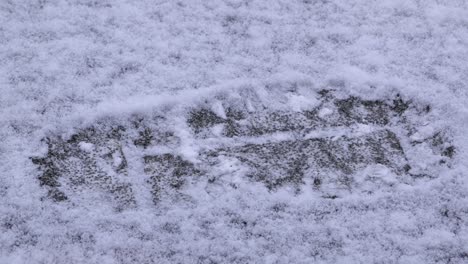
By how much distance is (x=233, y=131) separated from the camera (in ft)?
6.51

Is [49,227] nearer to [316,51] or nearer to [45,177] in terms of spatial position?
[45,177]

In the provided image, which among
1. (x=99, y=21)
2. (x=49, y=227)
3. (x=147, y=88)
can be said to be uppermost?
(x=99, y=21)

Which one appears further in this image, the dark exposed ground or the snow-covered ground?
the dark exposed ground

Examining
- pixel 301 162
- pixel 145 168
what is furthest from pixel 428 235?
pixel 145 168

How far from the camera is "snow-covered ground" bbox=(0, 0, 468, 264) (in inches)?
67.0

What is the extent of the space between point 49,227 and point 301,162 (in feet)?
2.96

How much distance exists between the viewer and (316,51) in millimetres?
2268

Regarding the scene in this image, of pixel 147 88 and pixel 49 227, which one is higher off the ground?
pixel 147 88

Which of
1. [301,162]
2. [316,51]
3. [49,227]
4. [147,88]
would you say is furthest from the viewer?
[316,51]

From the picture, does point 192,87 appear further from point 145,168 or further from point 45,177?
point 45,177

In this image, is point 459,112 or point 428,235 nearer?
point 428,235

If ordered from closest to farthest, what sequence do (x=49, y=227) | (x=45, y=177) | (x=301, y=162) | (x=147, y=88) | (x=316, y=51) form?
(x=49, y=227) → (x=45, y=177) → (x=301, y=162) → (x=147, y=88) → (x=316, y=51)

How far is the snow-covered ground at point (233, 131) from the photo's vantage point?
1.70 m

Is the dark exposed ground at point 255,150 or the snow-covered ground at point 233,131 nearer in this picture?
the snow-covered ground at point 233,131
